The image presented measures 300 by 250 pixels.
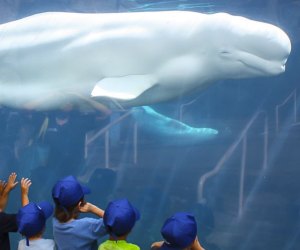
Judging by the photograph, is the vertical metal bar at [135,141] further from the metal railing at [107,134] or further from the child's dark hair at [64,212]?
the child's dark hair at [64,212]

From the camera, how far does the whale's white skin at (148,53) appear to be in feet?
20.0

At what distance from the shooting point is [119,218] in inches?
132

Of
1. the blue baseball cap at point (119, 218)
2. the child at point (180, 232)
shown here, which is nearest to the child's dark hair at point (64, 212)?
the blue baseball cap at point (119, 218)

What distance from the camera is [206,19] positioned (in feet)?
20.7

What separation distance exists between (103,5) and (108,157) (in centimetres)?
282

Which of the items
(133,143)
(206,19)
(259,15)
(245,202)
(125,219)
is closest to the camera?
(125,219)

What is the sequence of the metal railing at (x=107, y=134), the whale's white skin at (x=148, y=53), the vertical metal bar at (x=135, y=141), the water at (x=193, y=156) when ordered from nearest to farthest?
the whale's white skin at (x=148, y=53)
the water at (x=193, y=156)
the metal railing at (x=107, y=134)
the vertical metal bar at (x=135, y=141)

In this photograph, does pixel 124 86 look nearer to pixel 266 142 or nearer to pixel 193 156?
pixel 266 142

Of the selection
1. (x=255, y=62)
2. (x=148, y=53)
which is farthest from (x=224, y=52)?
(x=148, y=53)

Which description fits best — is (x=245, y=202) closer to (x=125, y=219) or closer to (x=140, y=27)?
(x=140, y=27)

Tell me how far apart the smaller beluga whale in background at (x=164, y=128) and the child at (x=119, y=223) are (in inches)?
198

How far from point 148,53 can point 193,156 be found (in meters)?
4.79

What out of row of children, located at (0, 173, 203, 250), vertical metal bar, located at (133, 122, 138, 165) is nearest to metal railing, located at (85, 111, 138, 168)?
vertical metal bar, located at (133, 122, 138, 165)

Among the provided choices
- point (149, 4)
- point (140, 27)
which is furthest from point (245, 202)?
point (149, 4)
